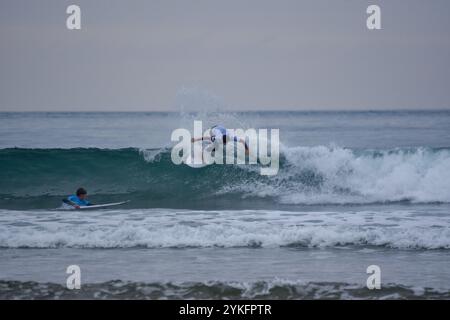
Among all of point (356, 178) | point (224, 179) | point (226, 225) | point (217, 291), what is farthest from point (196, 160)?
point (217, 291)

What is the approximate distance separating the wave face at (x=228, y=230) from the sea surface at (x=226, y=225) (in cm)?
3

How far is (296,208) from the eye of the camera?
1620cm

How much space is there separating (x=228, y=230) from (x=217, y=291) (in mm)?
3932

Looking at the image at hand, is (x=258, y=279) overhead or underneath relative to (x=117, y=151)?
underneath

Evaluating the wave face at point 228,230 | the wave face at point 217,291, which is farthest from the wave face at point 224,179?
the wave face at point 217,291

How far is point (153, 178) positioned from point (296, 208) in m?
6.24

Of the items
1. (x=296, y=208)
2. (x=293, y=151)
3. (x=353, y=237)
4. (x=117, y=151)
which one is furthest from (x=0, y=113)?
(x=353, y=237)

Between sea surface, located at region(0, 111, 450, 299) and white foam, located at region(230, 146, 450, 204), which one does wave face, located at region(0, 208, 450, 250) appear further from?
white foam, located at region(230, 146, 450, 204)

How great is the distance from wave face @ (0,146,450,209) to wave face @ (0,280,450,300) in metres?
8.19

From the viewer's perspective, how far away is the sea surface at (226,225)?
350 inches

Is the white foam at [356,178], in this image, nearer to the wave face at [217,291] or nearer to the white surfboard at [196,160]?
the white surfboard at [196,160]

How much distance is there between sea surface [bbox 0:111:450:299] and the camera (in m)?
8.89
